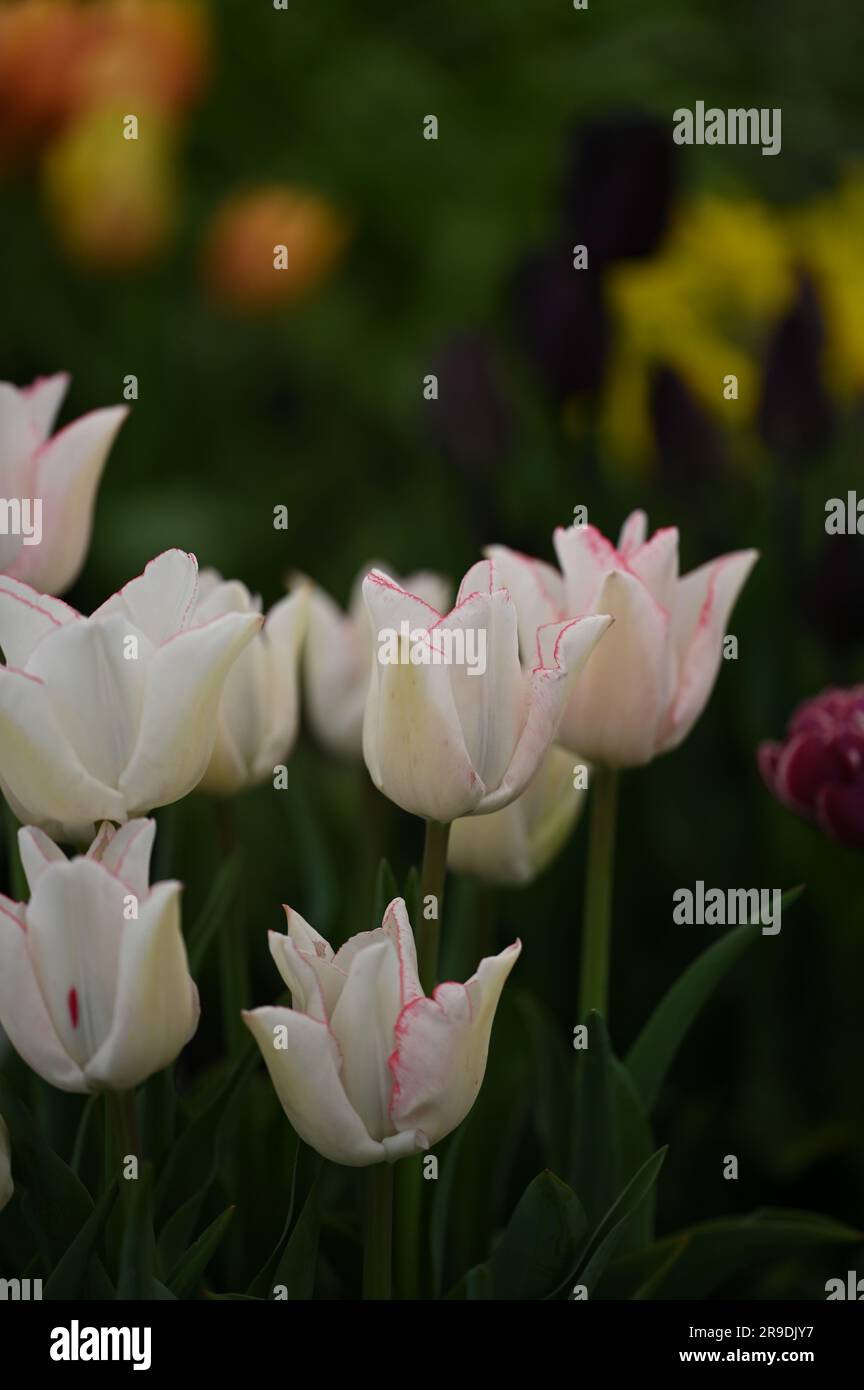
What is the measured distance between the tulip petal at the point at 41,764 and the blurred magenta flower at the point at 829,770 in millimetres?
289

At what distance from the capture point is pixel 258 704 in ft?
1.97

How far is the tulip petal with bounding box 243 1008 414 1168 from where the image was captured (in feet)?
1.48

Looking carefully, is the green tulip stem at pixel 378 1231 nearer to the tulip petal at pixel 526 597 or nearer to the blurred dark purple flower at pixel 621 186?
the tulip petal at pixel 526 597

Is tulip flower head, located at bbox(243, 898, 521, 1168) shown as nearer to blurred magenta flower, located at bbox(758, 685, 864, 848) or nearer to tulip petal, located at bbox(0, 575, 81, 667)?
tulip petal, located at bbox(0, 575, 81, 667)

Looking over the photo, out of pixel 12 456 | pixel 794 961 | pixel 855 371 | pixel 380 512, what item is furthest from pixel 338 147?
pixel 12 456

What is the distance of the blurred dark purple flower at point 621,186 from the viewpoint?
106cm

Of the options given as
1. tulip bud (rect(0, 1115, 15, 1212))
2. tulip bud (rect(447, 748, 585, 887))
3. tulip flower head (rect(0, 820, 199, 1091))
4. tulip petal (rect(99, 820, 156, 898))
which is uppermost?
tulip bud (rect(447, 748, 585, 887))

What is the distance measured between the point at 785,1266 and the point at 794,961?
0.22 metres

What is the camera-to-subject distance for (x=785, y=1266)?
831 millimetres

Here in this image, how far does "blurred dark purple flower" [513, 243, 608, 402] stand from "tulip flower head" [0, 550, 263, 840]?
552 mm

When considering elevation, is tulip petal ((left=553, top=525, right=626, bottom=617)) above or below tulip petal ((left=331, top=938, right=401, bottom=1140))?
above

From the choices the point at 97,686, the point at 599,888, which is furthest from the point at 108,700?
the point at 599,888

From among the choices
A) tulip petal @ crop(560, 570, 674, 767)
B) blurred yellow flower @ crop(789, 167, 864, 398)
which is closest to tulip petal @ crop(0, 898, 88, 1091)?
tulip petal @ crop(560, 570, 674, 767)

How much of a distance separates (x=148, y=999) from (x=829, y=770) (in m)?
0.31
